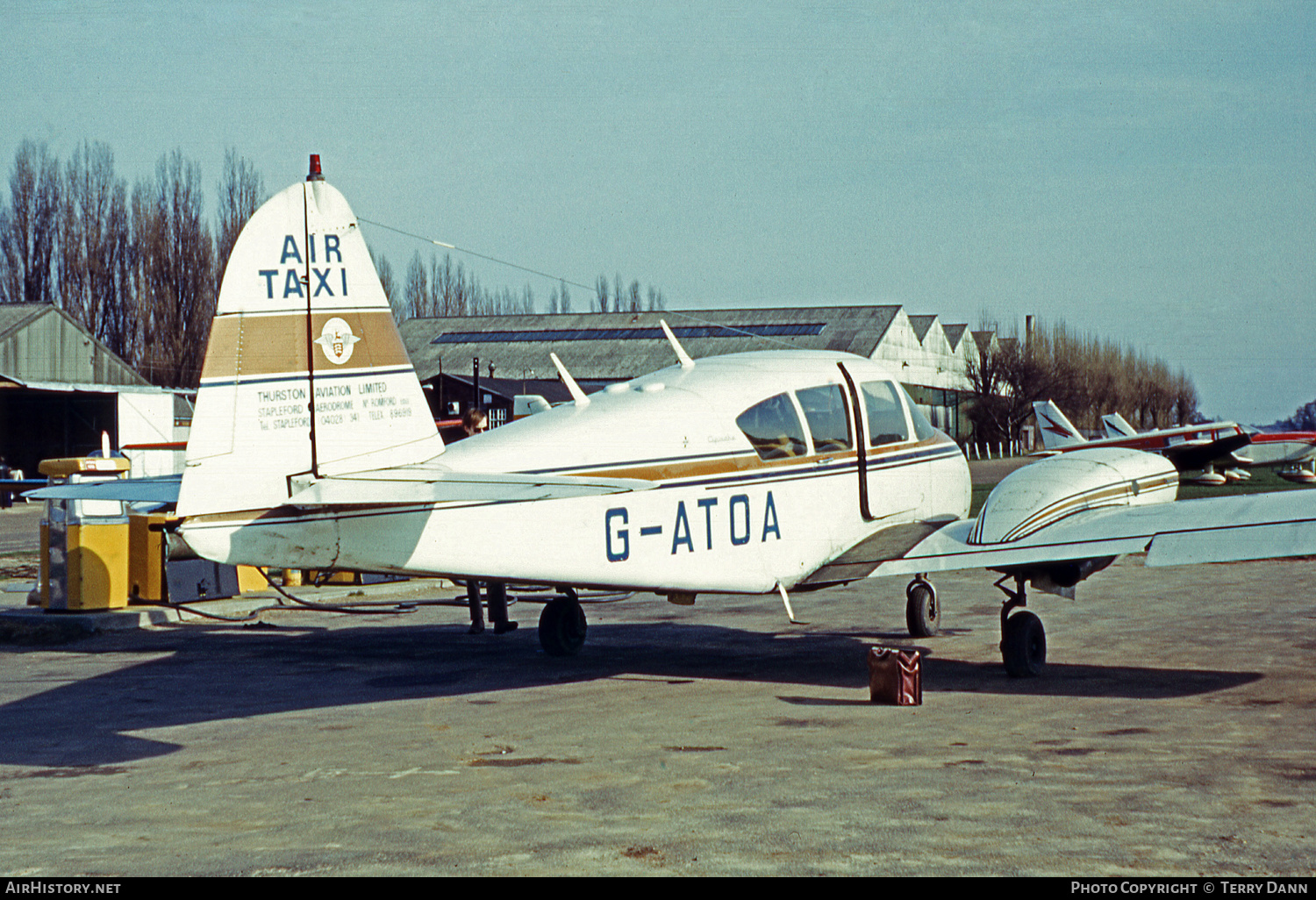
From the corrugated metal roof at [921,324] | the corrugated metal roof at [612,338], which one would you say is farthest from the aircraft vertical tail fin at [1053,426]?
the corrugated metal roof at [921,324]

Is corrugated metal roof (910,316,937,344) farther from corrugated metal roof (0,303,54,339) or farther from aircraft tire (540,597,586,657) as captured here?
aircraft tire (540,597,586,657)

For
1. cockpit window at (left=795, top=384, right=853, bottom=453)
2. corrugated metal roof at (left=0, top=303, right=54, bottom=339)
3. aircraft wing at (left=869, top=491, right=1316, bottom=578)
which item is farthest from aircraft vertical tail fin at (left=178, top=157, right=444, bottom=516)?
corrugated metal roof at (left=0, top=303, right=54, bottom=339)

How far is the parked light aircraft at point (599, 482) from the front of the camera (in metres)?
7.70

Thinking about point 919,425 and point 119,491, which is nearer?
point 119,491

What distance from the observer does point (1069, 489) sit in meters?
9.52

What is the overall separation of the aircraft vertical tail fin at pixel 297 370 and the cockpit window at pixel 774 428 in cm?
256

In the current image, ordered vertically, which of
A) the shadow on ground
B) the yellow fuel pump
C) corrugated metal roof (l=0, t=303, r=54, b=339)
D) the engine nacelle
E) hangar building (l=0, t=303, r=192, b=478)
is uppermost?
corrugated metal roof (l=0, t=303, r=54, b=339)

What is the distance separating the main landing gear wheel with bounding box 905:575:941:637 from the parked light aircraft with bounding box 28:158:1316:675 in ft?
4.00

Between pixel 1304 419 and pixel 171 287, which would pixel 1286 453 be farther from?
pixel 1304 419

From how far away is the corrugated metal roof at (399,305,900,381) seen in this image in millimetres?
66250

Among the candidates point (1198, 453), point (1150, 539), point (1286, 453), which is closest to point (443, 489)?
point (1150, 539)

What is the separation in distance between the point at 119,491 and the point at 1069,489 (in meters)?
8.33

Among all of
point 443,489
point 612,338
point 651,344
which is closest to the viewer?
point 443,489

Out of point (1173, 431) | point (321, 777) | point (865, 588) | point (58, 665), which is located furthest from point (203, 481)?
point (1173, 431)
